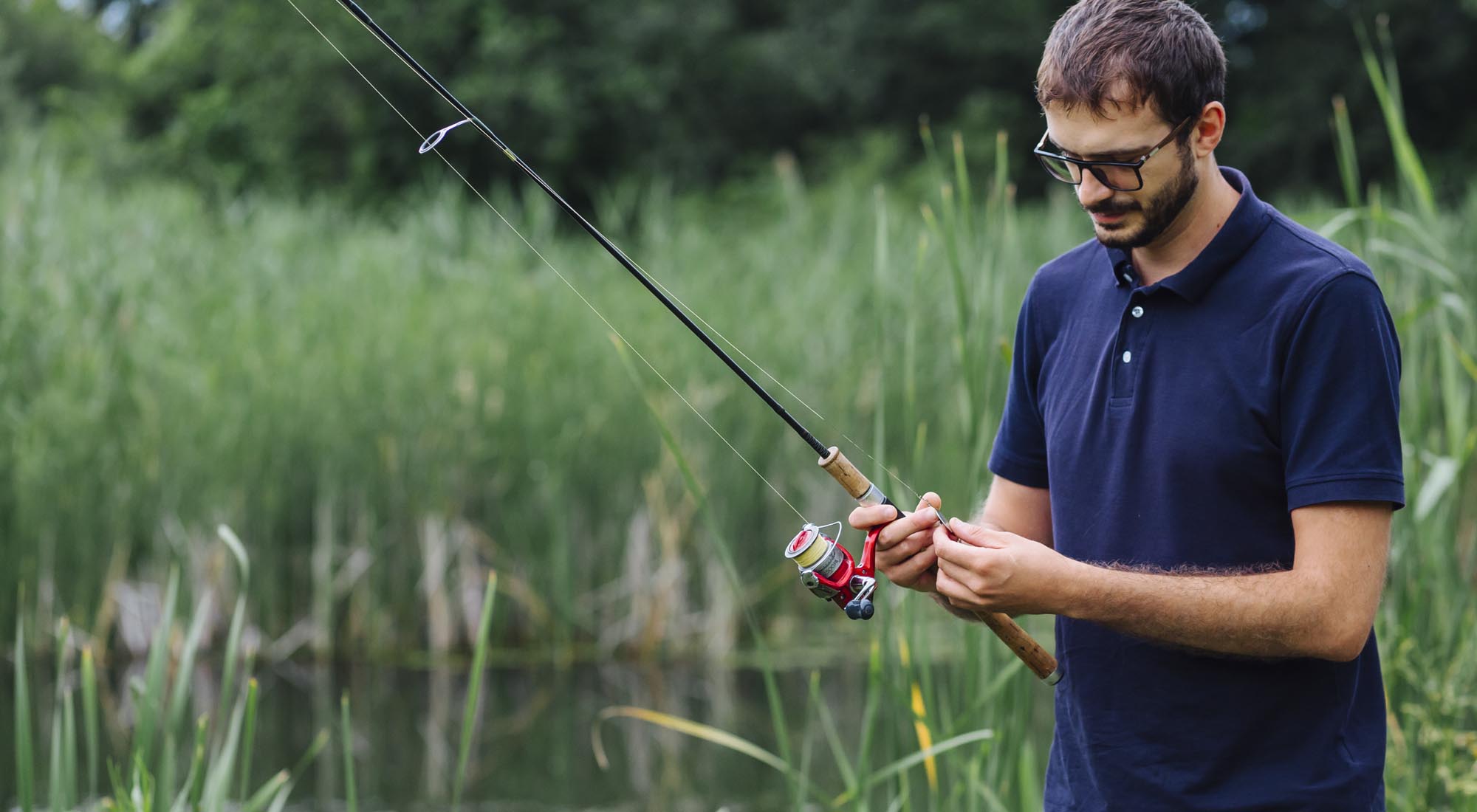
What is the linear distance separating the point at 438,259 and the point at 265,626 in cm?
245

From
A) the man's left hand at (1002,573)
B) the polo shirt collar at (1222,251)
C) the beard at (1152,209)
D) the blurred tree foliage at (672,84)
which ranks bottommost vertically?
the man's left hand at (1002,573)

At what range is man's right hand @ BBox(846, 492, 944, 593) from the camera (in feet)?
5.16

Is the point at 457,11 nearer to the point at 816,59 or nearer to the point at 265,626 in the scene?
the point at 816,59

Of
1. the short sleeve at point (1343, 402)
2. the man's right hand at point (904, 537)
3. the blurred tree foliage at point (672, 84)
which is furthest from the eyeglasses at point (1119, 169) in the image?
the blurred tree foliage at point (672, 84)

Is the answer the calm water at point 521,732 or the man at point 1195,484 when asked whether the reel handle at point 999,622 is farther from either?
the calm water at point 521,732

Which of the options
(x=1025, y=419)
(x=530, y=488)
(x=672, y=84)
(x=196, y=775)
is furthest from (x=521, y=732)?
(x=672, y=84)

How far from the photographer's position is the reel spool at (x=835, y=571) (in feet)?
5.45

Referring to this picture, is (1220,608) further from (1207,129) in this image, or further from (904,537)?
(1207,129)

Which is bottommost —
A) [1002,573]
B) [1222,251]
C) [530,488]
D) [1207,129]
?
[1002,573]

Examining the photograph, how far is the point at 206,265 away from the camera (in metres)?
7.12

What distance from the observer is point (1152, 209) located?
1.53m

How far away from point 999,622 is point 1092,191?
1.60 ft

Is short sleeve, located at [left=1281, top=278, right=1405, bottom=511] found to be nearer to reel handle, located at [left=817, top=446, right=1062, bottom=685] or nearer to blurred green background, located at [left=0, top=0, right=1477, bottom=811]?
reel handle, located at [left=817, top=446, right=1062, bottom=685]

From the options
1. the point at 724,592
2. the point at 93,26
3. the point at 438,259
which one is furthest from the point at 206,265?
the point at 93,26
